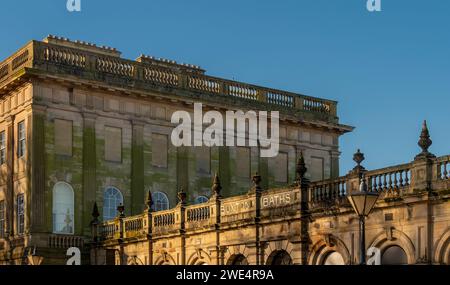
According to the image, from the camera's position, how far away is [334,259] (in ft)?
104

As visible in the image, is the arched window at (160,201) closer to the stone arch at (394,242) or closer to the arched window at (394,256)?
the stone arch at (394,242)

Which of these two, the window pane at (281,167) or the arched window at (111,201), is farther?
the window pane at (281,167)

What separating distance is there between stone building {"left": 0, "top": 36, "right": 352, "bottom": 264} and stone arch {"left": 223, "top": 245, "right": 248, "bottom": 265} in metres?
10.4

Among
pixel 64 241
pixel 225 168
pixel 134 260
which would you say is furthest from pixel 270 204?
pixel 225 168

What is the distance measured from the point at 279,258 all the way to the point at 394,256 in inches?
244

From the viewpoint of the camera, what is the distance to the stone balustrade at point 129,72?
4412 centimetres

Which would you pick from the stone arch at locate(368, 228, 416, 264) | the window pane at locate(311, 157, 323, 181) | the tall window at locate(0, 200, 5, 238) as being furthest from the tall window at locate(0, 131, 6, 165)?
the stone arch at locate(368, 228, 416, 264)

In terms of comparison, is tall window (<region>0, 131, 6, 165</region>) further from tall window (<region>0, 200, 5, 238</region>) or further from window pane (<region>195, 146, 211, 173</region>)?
window pane (<region>195, 146, 211, 173</region>)

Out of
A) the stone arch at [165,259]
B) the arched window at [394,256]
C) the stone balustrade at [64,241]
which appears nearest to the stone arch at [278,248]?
the arched window at [394,256]

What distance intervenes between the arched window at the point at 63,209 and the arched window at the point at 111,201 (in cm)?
202

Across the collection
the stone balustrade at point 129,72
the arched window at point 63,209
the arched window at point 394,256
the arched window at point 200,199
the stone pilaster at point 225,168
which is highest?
the stone balustrade at point 129,72

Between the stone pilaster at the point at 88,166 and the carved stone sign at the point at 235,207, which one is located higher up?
the stone pilaster at the point at 88,166
